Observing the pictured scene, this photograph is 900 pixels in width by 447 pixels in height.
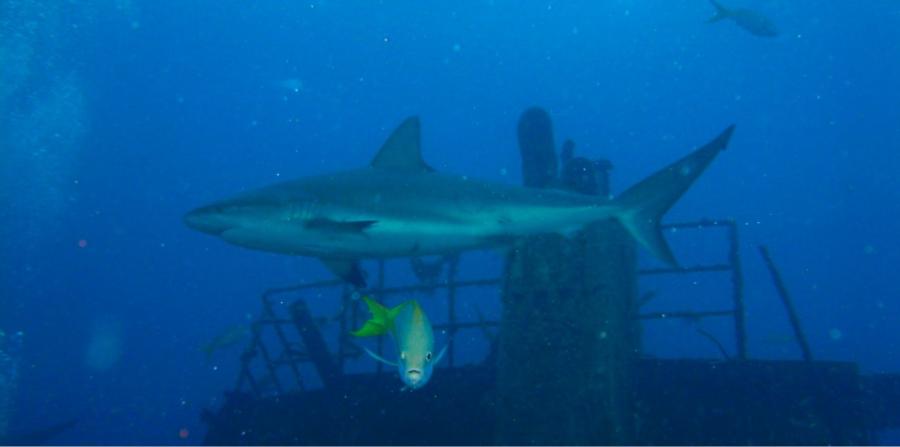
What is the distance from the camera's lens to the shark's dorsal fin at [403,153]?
4.99 metres

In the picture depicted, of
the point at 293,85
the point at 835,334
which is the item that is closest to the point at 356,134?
the point at 293,85

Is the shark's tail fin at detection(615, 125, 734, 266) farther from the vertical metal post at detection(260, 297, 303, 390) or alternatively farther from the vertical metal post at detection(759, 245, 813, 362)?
the vertical metal post at detection(260, 297, 303, 390)

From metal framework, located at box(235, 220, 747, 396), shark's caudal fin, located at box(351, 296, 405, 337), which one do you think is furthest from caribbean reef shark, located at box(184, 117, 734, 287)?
metal framework, located at box(235, 220, 747, 396)

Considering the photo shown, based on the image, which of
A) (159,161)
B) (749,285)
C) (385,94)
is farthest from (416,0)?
(749,285)

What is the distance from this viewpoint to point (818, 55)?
13162 centimetres

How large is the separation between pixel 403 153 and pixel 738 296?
6119 millimetres

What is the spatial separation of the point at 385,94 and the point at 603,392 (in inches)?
6118

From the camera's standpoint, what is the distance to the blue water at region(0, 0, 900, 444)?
416 feet

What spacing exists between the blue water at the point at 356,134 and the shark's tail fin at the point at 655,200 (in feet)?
366

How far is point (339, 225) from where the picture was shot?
13.0 feet

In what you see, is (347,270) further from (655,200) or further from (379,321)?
(655,200)

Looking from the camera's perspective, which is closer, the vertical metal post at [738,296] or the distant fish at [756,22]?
the vertical metal post at [738,296]

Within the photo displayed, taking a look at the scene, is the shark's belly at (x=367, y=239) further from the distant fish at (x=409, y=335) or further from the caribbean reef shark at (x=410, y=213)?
the distant fish at (x=409, y=335)

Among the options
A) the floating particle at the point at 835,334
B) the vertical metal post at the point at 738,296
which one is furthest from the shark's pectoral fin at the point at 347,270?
the floating particle at the point at 835,334
